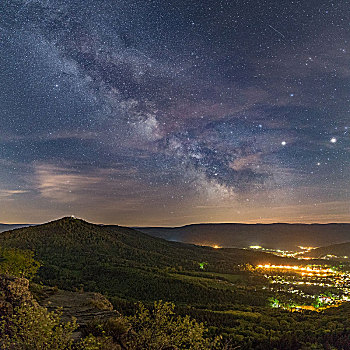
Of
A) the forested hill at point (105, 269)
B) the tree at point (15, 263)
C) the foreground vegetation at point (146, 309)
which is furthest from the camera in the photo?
the forested hill at point (105, 269)

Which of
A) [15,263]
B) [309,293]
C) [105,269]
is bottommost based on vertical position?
[309,293]

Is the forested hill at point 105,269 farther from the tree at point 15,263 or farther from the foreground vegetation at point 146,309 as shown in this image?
the tree at point 15,263

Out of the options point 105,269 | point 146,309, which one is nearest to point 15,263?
point 146,309

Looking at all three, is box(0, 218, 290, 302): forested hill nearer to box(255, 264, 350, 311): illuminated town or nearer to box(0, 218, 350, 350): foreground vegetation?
box(0, 218, 350, 350): foreground vegetation

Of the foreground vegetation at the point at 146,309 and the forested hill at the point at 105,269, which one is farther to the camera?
the forested hill at the point at 105,269

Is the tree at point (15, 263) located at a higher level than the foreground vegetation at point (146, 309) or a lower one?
higher

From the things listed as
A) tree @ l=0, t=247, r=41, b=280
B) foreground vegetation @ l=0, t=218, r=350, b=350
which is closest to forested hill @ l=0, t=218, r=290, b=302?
foreground vegetation @ l=0, t=218, r=350, b=350

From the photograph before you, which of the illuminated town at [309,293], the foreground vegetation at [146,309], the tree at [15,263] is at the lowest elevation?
the illuminated town at [309,293]

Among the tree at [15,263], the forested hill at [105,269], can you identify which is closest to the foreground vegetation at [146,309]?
the tree at [15,263]

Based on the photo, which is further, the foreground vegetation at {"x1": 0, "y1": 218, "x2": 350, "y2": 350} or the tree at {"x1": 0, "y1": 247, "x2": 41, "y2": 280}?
the tree at {"x1": 0, "y1": 247, "x2": 41, "y2": 280}

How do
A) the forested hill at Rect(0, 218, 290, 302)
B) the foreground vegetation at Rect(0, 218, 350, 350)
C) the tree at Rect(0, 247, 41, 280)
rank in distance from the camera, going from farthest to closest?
the forested hill at Rect(0, 218, 290, 302), the tree at Rect(0, 247, 41, 280), the foreground vegetation at Rect(0, 218, 350, 350)

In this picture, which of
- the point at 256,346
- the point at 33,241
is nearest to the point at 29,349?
the point at 256,346

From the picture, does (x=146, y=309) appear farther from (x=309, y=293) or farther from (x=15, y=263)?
(x=309, y=293)
